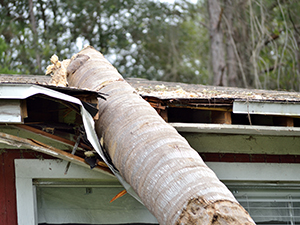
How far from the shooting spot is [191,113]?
334 centimetres

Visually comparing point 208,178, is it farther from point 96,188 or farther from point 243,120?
point 96,188

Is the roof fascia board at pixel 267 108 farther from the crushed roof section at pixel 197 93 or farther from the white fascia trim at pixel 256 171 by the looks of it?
the white fascia trim at pixel 256 171

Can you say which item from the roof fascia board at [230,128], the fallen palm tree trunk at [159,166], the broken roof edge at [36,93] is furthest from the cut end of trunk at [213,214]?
the roof fascia board at [230,128]

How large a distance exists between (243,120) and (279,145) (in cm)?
71

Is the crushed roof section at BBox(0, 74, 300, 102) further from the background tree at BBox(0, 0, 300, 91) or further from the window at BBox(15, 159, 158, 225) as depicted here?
the background tree at BBox(0, 0, 300, 91)

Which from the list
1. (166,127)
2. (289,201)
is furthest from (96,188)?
(289,201)

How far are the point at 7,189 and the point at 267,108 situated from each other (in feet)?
8.14

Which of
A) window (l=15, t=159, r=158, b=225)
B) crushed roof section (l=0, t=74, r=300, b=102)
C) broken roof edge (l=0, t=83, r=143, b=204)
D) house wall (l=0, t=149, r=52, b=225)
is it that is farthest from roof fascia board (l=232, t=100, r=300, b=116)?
house wall (l=0, t=149, r=52, b=225)

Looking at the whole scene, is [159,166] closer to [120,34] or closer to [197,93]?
[197,93]

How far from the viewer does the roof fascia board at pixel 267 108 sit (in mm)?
2949

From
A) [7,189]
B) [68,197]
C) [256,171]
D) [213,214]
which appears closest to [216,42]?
[256,171]

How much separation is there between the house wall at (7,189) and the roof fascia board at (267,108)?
207 cm

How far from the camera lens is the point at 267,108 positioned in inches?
118

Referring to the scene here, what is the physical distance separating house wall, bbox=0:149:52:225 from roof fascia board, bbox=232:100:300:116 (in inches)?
81.6
